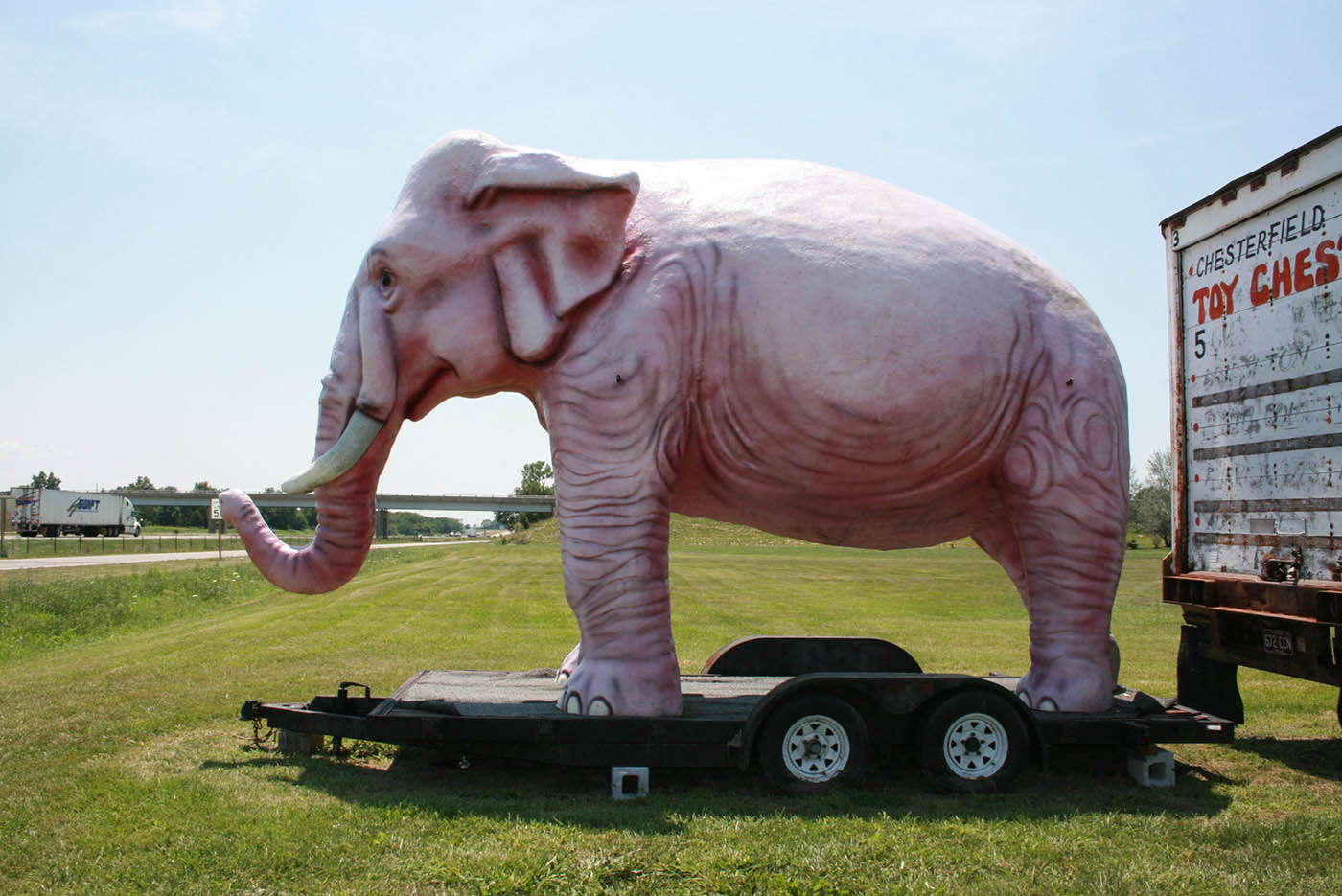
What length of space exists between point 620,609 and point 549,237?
1932 mm

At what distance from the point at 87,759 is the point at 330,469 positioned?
2.01 m

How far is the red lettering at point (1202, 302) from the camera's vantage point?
6660 mm

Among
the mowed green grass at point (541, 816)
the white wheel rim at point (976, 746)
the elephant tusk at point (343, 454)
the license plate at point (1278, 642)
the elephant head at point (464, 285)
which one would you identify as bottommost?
the mowed green grass at point (541, 816)

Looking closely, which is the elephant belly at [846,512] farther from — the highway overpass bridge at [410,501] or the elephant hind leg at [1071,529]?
the highway overpass bridge at [410,501]

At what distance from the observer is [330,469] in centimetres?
550

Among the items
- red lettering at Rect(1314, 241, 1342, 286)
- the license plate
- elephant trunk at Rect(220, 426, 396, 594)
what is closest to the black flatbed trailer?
the license plate

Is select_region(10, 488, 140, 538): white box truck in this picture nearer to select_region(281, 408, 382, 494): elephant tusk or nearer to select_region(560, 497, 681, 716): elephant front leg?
select_region(281, 408, 382, 494): elephant tusk

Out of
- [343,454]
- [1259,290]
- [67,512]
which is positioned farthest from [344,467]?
[67,512]

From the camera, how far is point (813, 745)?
15.7 feet

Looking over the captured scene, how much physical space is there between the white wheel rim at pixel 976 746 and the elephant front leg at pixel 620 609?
1.33 meters

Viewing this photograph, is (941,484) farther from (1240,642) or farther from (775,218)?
(1240,642)

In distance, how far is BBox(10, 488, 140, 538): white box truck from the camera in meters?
50.1

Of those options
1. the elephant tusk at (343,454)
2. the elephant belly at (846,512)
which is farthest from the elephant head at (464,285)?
the elephant belly at (846,512)

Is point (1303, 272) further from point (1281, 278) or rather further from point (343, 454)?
point (343, 454)
